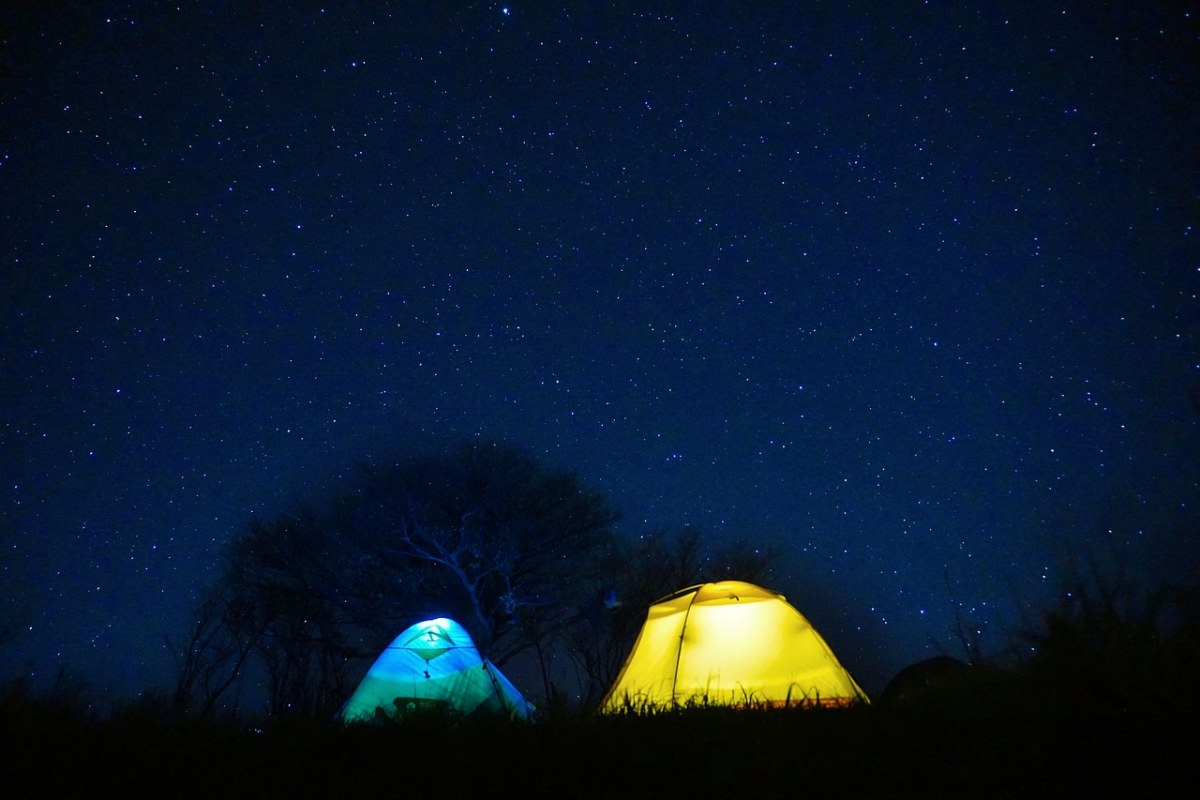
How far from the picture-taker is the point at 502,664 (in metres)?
18.9

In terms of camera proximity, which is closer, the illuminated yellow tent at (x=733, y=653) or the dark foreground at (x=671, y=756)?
the dark foreground at (x=671, y=756)

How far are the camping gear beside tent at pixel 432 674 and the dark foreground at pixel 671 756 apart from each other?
5521mm

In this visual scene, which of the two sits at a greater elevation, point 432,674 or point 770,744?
point 432,674

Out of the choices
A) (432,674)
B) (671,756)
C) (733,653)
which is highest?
(733,653)

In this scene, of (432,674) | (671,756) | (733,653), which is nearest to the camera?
(671,756)

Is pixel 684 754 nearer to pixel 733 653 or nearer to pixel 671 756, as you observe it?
pixel 671 756

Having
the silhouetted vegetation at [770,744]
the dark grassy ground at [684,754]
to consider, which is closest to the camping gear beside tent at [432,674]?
the silhouetted vegetation at [770,744]

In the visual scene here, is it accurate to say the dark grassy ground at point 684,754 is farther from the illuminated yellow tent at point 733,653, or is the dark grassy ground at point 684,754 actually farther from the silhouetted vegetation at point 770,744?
the illuminated yellow tent at point 733,653

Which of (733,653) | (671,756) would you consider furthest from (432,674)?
(671,756)

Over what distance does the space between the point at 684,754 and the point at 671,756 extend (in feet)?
0.19

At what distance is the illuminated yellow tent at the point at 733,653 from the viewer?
7.55 meters

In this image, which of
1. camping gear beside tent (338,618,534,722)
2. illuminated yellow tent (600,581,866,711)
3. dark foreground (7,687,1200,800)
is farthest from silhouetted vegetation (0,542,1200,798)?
camping gear beside tent (338,618,534,722)

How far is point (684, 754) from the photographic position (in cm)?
275

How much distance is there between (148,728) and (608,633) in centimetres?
1923
